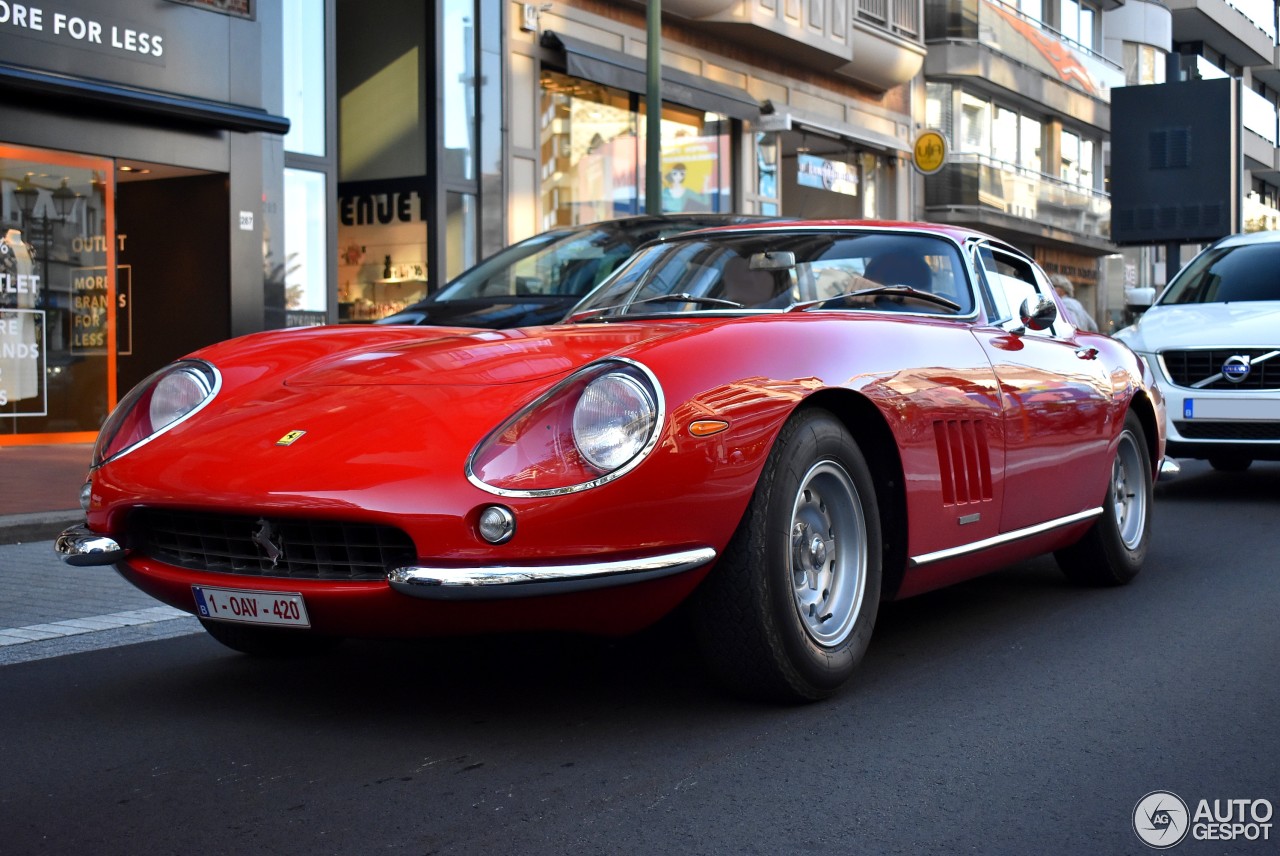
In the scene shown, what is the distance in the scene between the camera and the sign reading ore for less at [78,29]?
1273 centimetres

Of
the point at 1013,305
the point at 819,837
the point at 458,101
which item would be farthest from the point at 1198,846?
the point at 458,101

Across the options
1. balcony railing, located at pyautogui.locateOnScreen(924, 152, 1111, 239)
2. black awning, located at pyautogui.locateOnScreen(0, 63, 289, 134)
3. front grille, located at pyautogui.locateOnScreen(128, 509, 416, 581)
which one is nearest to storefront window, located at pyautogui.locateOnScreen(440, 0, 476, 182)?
black awning, located at pyautogui.locateOnScreen(0, 63, 289, 134)

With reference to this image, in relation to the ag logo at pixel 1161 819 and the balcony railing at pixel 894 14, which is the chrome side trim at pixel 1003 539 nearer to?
the ag logo at pixel 1161 819

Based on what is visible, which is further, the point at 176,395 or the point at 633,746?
the point at 176,395

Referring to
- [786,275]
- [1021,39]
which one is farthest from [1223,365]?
[1021,39]

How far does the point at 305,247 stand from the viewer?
54.0 ft

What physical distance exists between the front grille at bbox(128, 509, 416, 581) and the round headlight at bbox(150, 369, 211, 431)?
1.54ft

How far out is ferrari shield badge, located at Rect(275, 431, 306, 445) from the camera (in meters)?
3.83

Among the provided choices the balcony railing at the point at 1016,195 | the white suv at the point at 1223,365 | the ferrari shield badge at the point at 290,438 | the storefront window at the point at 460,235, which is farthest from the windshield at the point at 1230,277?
the balcony railing at the point at 1016,195

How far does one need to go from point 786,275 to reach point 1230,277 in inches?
265

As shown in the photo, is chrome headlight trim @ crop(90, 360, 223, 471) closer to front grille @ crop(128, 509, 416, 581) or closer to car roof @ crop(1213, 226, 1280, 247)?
front grille @ crop(128, 509, 416, 581)

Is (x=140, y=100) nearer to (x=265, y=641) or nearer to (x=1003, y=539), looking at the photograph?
(x=265, y=641)

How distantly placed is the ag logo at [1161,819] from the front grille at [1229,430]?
6773 mm

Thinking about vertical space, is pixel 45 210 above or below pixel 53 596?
above
